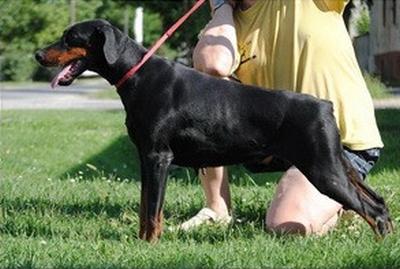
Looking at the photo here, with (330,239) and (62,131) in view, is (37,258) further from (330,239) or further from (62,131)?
(62,131)

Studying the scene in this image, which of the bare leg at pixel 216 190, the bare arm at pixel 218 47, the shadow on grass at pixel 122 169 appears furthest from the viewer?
the shadow on grass at pixel 122 169

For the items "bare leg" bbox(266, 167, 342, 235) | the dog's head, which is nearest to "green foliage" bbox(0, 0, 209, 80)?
"bare leg" bbox(266, 167, 342, 235)

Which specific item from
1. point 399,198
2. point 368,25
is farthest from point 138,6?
point 399,198

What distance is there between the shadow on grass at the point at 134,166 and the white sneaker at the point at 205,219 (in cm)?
249

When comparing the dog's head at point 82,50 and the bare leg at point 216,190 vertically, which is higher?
the dog's head at point 82,50

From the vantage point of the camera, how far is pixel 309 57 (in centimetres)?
684

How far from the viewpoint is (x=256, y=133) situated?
19.9 ft

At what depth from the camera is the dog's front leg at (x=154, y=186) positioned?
19.7ft

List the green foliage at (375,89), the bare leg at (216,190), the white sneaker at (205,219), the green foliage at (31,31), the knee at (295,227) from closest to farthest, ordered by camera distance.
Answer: the knee at (295,227), the white sneaker at (205,219), the bare leg at (216,190), the green foliage at (375,89), the green foliage at (31,31)

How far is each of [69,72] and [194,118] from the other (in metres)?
0.77

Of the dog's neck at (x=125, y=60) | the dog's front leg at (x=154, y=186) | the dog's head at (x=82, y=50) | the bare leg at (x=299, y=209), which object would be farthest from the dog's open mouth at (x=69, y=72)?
the bare leg at (x=299, y=209)

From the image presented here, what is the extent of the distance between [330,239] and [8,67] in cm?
5549

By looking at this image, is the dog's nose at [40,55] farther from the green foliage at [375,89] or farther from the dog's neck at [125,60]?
the green foliage at [375,89]

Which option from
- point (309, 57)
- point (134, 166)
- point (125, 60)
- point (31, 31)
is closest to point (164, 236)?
point (125, 60)
